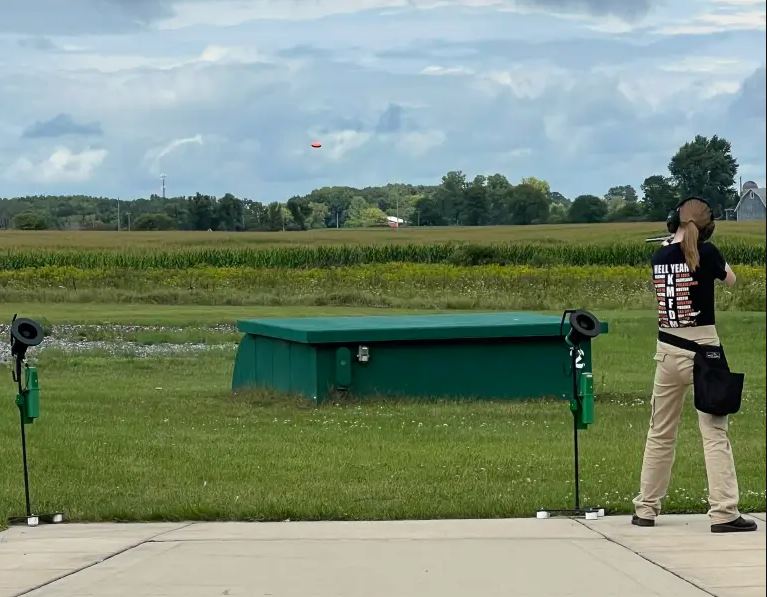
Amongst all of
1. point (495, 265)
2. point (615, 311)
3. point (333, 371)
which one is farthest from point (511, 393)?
point (615, 311)

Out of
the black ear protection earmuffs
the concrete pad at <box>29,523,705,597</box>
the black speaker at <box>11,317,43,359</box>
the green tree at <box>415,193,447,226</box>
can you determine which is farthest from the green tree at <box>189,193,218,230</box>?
the black ear protection earmuffs

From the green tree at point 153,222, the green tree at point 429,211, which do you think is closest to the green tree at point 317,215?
the green tree at point 429,211

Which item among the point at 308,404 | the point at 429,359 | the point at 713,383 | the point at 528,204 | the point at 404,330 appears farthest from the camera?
the point at 528,204

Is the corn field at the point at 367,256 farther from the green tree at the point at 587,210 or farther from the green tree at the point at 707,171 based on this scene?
the green tree at the point at 707,171

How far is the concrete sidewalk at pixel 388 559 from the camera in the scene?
6160 millimetres

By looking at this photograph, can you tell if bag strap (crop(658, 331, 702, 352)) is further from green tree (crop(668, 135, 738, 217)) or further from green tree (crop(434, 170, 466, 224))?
green tree (crop(434, 170, 466, 224))

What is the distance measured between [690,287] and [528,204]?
43.1 ft

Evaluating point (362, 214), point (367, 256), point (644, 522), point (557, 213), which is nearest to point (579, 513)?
point (644, 522)

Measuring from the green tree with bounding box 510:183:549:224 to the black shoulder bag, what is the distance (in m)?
13.0

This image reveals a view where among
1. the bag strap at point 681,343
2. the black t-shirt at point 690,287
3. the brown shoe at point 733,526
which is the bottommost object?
the brown shoe at point 733,526

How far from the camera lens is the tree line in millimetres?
14461

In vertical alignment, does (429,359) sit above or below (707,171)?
below

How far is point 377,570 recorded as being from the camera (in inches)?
258

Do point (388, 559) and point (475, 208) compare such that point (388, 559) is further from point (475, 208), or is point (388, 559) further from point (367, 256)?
point (367, 256)
